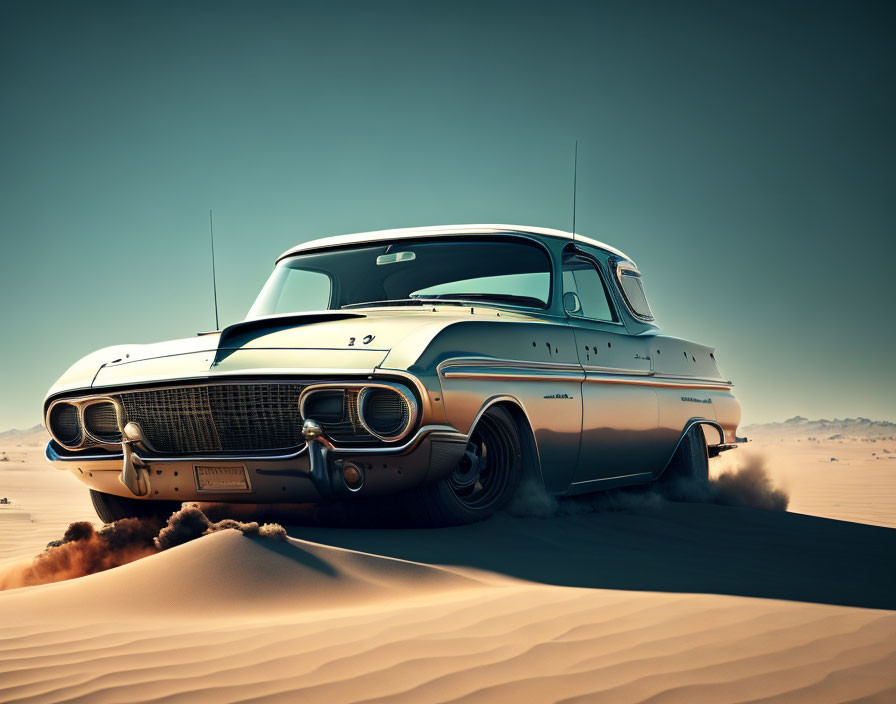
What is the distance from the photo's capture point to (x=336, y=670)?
2736 millimetres

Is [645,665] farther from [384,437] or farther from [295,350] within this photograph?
[295,350]

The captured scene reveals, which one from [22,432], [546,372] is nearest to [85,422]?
[546,372]

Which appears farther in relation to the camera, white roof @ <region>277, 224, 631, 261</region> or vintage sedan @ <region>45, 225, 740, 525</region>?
white roof @ <region>277, 224, 631, 261</region>

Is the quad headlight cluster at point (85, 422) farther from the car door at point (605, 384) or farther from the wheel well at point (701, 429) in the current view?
the wheel well at point (701, 429)

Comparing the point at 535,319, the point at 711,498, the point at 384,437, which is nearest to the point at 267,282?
the point at 535,319

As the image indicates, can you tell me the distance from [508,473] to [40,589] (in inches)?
93.0

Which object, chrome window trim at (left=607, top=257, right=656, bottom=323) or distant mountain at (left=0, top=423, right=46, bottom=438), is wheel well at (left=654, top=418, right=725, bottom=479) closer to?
chrome window trim at (left=607, top=257, right=656, bottom=323)

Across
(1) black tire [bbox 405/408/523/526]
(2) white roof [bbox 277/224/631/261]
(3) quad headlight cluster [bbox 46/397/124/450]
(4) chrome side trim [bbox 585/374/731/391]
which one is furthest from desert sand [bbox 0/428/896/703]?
(2) white roof [bbox 277/224/631/261]

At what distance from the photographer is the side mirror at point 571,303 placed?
20.0 ft

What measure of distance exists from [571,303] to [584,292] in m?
0.39

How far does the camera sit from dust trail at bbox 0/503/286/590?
184 inches

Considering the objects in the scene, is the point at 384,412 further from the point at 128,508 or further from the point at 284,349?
the point at 128,508

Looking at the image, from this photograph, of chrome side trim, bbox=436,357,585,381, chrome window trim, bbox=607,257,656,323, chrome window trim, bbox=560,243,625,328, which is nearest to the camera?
chrome side trim, bbox=436,357,585,381

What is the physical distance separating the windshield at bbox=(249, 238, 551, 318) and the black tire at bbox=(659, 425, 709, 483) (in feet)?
6.18
